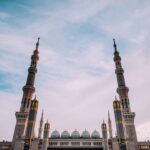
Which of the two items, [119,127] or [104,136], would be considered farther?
[104,136]

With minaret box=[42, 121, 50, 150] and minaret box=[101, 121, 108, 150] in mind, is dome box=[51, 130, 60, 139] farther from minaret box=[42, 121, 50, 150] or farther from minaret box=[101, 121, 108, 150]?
minaret box=[101, 121, 108, 150]

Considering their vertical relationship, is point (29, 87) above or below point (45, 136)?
above

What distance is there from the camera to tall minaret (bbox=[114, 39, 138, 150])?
47.2 meters

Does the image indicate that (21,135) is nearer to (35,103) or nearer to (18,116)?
(18,116)

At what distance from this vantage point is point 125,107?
5378 cm

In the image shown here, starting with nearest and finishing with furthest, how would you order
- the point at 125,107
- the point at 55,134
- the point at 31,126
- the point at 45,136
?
the point at 31,126 → the point at 45,136 → the point at 125,107 → the point at 55,134

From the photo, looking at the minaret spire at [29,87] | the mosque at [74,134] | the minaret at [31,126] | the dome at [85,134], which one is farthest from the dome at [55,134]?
the minaret at [31,126]

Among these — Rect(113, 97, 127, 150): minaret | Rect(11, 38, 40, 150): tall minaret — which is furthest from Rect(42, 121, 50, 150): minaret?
Rect(113, 97, 127, 150): minaret

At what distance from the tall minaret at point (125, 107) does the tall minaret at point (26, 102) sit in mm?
26754

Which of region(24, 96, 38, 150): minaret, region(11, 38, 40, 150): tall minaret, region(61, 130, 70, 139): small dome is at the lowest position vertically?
region(24, 96, 38, 150): minaret

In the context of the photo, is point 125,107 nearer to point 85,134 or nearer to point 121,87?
point 121,87

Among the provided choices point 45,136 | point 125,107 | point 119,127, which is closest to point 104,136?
point 125,107

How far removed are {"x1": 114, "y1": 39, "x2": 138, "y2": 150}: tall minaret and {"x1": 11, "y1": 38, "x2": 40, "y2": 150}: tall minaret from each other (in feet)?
87.8

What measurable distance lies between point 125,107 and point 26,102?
29.3 metres
